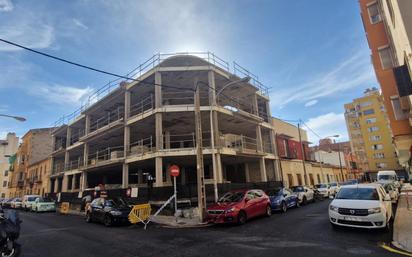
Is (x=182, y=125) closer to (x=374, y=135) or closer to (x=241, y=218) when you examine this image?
(x=241, y=218)

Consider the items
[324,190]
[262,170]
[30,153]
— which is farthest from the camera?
[30,153]

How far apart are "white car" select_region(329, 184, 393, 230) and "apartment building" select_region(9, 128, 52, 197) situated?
50.1 metres

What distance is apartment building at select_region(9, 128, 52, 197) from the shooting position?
4716cm

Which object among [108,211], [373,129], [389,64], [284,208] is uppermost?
[373,129]

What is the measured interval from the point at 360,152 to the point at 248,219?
2833 inches

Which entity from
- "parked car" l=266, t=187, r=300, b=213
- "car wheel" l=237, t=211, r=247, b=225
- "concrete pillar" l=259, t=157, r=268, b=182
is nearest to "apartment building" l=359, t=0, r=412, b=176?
"parked car" l=266, t=187, r=300, b=213

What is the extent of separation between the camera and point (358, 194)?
369 inches

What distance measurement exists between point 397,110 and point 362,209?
33.5 ft

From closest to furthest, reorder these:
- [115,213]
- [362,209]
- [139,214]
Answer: [362,209] → [139,214] → [115,213]

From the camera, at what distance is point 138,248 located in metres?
7.66

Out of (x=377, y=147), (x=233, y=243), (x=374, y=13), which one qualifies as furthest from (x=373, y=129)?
(x=233, y=243)

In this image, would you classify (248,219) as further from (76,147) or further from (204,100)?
(76,147)

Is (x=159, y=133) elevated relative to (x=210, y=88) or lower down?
lower down

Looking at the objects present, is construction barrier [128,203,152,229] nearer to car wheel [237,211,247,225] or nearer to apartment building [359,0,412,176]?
car wheel [237,211,247,225]
